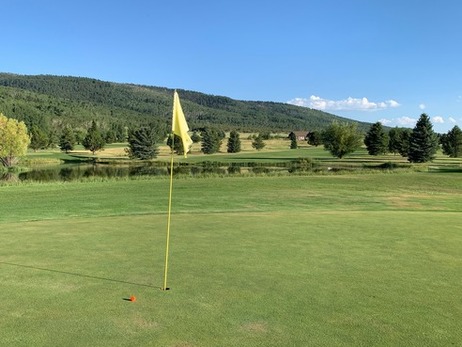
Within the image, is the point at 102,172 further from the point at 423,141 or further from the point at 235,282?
the point at 235,282

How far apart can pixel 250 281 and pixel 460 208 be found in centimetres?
1774

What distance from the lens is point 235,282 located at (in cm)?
695

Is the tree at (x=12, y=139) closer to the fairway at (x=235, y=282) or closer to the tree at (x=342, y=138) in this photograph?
the tree at (x=342, y=138)

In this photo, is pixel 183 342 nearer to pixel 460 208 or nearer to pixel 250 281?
pixel 250 281

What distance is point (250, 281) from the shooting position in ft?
23.1

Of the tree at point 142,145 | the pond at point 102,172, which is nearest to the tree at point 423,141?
the pond at point 102,172

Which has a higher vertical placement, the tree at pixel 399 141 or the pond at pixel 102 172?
the tree at pixel 399 141

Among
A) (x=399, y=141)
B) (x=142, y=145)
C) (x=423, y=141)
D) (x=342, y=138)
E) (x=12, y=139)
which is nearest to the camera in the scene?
(x=12, y=139)

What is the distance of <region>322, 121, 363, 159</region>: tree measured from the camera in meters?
80.1

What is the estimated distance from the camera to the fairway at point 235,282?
16.5 ft

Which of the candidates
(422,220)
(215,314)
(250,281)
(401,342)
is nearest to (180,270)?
(250,281)

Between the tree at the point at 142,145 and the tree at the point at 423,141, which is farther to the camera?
the tree at the point at 142,145

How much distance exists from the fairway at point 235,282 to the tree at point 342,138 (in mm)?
67421

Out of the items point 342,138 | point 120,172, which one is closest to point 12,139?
point 120,172
